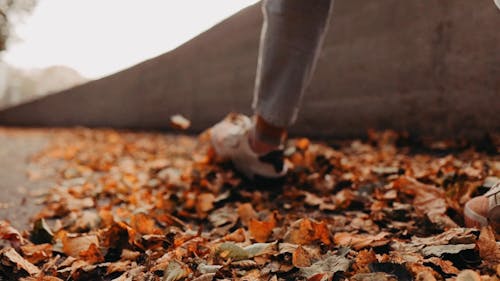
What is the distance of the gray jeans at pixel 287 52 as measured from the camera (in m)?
1.24

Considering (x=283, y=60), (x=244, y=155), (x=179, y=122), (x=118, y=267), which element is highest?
(x=283, y=60)

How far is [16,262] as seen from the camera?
2.94 ft

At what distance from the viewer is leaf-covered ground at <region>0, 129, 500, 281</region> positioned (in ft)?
2.63

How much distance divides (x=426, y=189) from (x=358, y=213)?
9.3 inches

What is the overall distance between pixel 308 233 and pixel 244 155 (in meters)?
0.68

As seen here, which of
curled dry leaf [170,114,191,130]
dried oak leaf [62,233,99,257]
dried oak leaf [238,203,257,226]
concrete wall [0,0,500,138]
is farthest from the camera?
curled dry leaf [170,114,191,130]

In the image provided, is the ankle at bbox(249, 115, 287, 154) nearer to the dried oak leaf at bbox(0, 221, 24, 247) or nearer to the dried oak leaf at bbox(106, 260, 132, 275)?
the dried oak leaf at bbox(106, 260, 132, 275)

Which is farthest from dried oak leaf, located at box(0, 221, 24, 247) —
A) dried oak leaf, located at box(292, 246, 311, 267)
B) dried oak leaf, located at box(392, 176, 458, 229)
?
dried oak leaf, located at box(392, 176, 458, 229)

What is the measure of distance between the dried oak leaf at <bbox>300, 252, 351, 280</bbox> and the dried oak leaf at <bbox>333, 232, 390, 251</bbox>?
0.09 m

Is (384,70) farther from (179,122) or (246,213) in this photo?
(179,122)

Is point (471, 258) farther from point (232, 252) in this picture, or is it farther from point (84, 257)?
point (84, 257)

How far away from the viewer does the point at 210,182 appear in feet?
5.53

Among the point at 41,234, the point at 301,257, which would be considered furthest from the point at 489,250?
the point at 41,234

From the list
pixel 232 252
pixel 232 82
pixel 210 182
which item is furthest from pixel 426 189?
pixel 232 82
